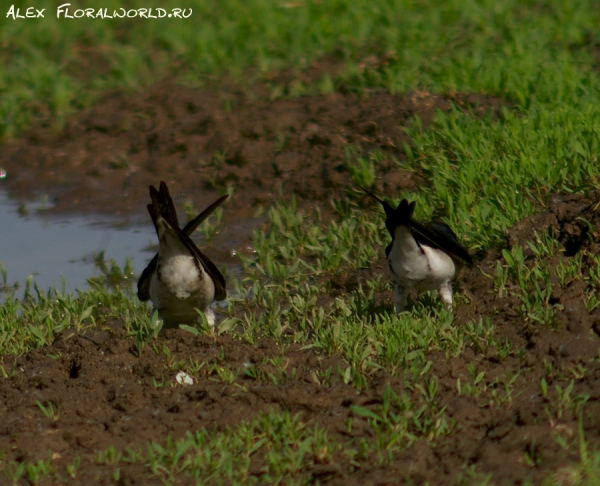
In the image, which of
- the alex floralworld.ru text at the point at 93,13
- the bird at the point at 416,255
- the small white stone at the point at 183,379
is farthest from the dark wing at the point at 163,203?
the alex floralworld.ru text at the point at 93,13

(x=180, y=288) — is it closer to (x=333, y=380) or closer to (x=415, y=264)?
(x=333, y=380)

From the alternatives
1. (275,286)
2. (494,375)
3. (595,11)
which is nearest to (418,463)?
(494,375)

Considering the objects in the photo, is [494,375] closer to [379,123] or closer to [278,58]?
[379,123]

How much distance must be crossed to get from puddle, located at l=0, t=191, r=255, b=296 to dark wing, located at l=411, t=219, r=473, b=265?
180 cm

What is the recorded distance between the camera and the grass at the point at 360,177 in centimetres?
433

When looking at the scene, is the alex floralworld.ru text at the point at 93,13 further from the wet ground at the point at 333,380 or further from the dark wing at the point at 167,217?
the dark wing at the point at 167,217

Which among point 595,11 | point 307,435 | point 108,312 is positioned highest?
point 595,11

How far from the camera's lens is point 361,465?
13.3 ft

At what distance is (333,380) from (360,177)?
10.1ft

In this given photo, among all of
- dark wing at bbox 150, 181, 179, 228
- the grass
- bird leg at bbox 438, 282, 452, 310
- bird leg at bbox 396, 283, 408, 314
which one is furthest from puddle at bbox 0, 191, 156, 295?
bird leg at bbox 438, 282, 452, 310

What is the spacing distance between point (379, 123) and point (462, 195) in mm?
1532

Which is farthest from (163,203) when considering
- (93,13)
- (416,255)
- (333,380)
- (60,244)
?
(93,13)

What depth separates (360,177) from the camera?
7680 millimetres

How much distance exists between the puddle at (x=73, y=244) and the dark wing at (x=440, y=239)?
1.80 meters
